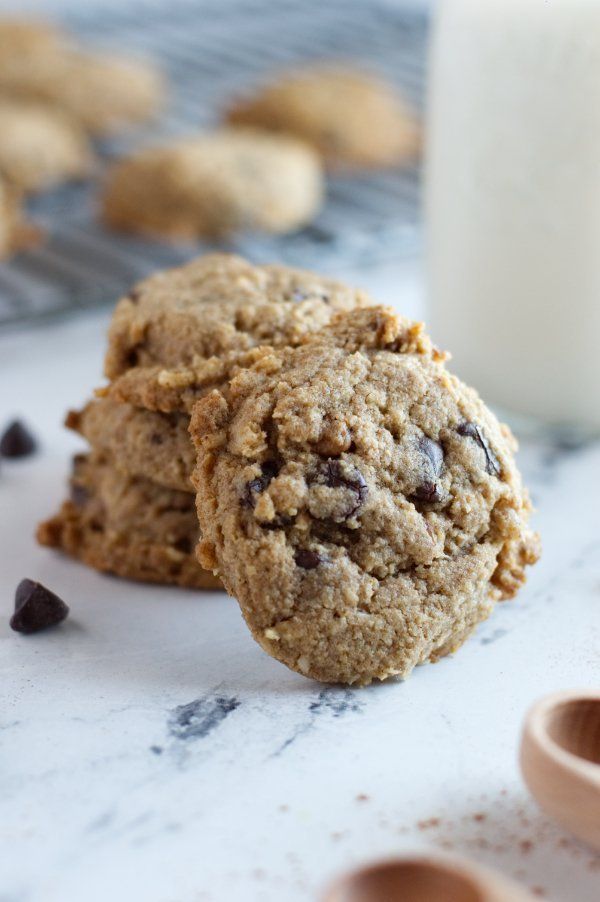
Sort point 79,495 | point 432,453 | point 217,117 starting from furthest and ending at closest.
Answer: point 217,117
point 79,495
point 432,453

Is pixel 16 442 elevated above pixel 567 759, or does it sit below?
below

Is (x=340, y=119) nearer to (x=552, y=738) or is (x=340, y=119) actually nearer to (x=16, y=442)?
(x=16, y=442)

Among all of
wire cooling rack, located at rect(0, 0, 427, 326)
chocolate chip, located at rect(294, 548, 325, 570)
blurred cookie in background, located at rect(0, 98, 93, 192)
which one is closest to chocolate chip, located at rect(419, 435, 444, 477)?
chocolate chip, located at rect(294, 548, 325, 570)

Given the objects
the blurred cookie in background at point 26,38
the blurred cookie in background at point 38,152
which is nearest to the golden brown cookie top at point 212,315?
the blurred cookie in background at point 38,152

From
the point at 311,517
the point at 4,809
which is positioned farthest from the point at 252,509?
the point at 4,809

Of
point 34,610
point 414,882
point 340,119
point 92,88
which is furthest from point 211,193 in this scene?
point 414,882

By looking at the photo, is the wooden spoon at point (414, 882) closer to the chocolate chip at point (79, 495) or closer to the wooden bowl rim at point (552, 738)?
the wooden bowl rim at point (552, 738)
